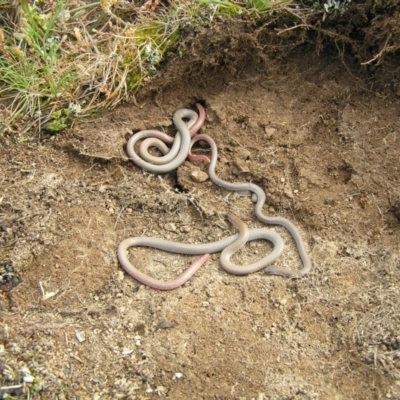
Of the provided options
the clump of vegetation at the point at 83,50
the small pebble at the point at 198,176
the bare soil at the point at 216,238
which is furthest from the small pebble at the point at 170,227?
the clump of vegetation at the point at 83,50

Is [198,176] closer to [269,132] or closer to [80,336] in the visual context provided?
[269,132]

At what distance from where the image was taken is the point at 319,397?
3.93 metres

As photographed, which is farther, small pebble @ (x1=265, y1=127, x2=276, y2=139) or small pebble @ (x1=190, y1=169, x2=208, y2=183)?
small pebble @ (x1=265, y1=127, x2=276, y2=139)

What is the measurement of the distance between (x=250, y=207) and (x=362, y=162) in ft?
4.28

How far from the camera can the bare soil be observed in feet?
13.3

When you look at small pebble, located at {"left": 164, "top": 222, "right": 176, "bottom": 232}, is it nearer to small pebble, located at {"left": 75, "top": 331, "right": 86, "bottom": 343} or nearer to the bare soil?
the bare soil

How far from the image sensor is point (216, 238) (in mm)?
5242

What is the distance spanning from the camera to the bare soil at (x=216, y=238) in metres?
4.06

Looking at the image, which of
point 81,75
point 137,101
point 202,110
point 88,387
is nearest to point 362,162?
point 202,110

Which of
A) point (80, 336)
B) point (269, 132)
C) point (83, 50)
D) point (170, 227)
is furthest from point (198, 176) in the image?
point (80, 336)

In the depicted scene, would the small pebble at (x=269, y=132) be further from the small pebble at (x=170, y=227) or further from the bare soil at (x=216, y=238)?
the small pebble at (x=170, y=227)

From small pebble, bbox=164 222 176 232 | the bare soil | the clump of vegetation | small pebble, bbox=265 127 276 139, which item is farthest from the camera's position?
small pebble, bbox=265 127 276 139

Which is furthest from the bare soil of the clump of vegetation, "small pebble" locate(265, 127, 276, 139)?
the clump of vegetation

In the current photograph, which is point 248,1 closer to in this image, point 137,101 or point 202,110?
point 202,110
